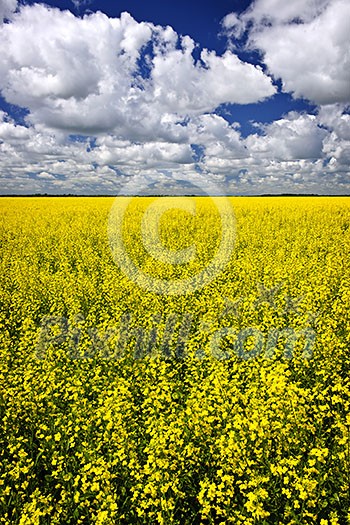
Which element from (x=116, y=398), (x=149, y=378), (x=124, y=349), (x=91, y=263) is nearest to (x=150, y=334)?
(x=124, y=349)

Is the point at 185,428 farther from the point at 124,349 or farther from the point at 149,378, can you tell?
the point at 124,349

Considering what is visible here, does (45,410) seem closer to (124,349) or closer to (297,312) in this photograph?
(124,349)

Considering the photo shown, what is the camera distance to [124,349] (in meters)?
5.93

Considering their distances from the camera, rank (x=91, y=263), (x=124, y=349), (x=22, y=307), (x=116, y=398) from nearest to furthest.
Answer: (x=116, y=398)
(x=124, y=349)
(x=22, y=307)
(x=91, y=263)

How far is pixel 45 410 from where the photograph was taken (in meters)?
4.65

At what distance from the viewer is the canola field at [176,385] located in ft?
10.9

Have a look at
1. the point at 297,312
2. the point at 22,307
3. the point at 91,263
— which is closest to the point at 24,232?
the point at 91,263

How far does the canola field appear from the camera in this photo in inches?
131

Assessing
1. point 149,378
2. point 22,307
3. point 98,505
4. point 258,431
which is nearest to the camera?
point 98,505

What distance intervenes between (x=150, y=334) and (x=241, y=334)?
154 cm

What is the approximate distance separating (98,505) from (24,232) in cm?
1503

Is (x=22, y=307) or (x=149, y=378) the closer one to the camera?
(x=149, y=378)

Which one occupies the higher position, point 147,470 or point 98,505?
point 147,470

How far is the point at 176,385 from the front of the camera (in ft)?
16.4
